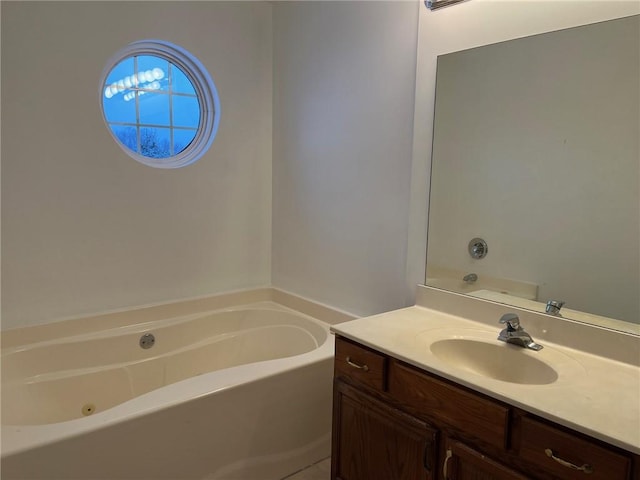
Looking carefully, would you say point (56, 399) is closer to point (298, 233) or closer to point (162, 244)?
point (162, 244)

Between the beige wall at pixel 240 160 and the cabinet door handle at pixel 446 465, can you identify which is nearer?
the cabinet door handle at pixel 446 465

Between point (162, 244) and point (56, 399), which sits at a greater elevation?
point (162, 244)

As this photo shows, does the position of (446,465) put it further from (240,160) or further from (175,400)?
(240,160)

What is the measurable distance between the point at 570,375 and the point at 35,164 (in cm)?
244

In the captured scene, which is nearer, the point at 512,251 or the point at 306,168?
the point at 512,251

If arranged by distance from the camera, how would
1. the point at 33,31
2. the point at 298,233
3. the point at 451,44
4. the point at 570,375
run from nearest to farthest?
the point at 570,375 → the point at 451,44 → the point at 33,31 → the point at 298,233

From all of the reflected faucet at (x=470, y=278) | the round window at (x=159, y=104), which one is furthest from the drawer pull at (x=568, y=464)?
the round window at (x=159, y=104)

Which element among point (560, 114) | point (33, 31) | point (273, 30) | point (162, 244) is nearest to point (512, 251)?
point (560, 114)

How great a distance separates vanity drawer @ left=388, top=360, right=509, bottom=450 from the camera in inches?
45.4

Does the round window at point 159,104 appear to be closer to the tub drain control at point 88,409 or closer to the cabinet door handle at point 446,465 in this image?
the tub drain control at point 88,409

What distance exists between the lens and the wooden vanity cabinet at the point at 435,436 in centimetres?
102

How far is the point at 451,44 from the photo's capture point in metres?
1.80

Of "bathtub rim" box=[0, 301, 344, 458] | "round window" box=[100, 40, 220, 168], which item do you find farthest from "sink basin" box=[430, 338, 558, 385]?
→ "round window" box=[100, 40, 220, 168]

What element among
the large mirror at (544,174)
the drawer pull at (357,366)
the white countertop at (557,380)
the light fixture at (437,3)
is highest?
the light fixture at (437,3)
